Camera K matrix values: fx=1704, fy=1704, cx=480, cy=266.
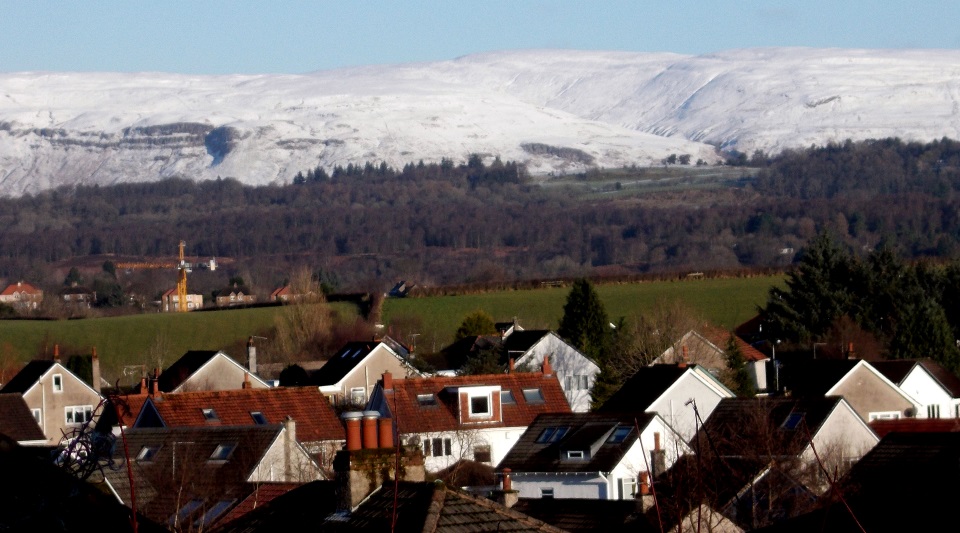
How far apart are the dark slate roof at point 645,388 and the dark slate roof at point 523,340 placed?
43.9ft

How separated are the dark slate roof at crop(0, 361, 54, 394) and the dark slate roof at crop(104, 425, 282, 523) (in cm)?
2383

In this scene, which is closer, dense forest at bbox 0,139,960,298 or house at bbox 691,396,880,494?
house at bbox 691,396,880,494

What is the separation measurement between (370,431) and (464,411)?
2496 centimetres

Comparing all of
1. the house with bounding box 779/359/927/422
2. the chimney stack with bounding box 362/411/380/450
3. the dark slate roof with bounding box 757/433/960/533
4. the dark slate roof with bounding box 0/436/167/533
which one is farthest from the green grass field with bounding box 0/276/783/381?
the dark slate roof with bounding box 0/436/167/533

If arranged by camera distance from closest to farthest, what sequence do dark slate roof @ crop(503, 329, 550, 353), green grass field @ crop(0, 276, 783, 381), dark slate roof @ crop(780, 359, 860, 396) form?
dark slate roof @ crop(780, 359, 860, 396) → dark slate roof @ crop(503, 329, 550, 353) → green grass field @ crop(0, 276, 783, 381)

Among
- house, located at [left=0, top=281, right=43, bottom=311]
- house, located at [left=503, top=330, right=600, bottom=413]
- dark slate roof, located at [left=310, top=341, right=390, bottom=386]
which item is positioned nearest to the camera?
dark slate roof, located at [left=310, top=341, right=390, bottom=386]

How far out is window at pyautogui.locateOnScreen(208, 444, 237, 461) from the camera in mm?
23953

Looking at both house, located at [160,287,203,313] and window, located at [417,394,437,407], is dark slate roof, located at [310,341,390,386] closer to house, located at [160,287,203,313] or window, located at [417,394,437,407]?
window, located at [417,394,437,407]

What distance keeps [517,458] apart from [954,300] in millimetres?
35548

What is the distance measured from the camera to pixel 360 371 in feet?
158

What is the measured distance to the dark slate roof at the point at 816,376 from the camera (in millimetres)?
38594

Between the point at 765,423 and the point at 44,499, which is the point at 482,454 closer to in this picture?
the point at 765,423

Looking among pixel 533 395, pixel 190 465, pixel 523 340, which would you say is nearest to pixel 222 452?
pixel 190 465

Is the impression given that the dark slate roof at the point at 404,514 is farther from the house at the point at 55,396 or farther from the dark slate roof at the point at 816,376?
the house at the point at 55,396
